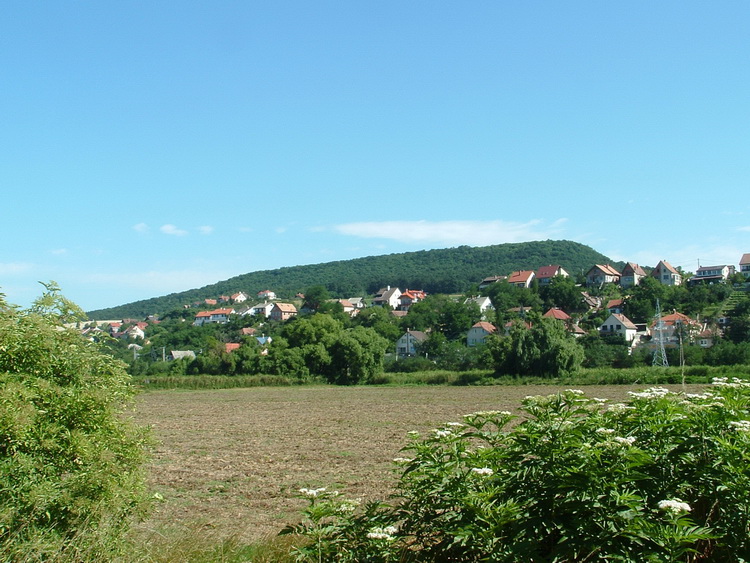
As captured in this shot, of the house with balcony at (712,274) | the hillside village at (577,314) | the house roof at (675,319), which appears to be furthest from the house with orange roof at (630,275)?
the house roof at (675,319)

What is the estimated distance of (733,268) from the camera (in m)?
116

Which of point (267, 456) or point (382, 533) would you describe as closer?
point (382, 533)

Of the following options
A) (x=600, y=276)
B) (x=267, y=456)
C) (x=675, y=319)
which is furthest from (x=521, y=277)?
(x=267, y=456)

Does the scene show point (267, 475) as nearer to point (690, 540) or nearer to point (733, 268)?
point (690, 540)

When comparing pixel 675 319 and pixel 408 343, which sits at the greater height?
pixel 675 319

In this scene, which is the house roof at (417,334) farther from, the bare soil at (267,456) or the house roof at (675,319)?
the bare soil at (267,456)

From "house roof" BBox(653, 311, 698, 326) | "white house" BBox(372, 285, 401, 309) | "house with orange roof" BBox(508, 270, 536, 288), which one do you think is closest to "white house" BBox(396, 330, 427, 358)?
"house roof" BBox(653, 311, 698, 326)

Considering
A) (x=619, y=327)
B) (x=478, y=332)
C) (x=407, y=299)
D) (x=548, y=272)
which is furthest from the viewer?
(x=407, y=299)

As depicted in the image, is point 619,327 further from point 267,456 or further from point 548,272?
point 267,456

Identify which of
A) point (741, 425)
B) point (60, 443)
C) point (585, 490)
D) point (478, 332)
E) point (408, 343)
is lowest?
point (408, 343)

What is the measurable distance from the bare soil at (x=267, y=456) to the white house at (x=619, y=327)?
4799 centimetres

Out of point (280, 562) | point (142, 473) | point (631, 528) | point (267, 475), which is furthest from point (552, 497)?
point (267, 475)

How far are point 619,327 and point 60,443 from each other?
8468 cm

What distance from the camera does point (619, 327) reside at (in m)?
81.5
